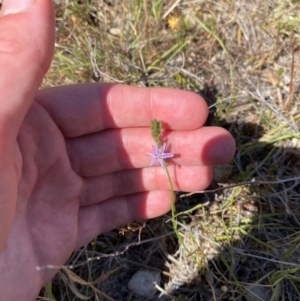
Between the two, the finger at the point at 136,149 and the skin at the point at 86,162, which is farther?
the finger at the point at 136,149

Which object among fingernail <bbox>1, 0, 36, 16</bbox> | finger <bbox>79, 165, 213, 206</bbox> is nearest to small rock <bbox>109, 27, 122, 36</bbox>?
finger <bbox>79, 165, 213, 206</bbox>

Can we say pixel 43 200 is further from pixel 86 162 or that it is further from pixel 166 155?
pixel 166 155

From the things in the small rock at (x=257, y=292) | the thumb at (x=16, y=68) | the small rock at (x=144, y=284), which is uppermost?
the thumb at (x=16, y=68)

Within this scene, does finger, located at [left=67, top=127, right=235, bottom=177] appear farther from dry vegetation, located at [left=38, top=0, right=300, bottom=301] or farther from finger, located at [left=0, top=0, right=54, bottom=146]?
finger, located at [left=0, top=0, right=54, bottom=146]

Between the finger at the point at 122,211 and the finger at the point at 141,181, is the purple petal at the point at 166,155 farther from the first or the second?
the finger at the point at 122,211

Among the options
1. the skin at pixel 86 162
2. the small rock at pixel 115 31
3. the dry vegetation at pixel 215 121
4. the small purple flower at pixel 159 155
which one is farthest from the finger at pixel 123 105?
the small rock at pixel 115 31

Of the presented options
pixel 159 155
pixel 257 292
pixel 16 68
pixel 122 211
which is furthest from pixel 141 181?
pixel 16 68

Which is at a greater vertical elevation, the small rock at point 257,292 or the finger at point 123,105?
the finger at point 123,105
